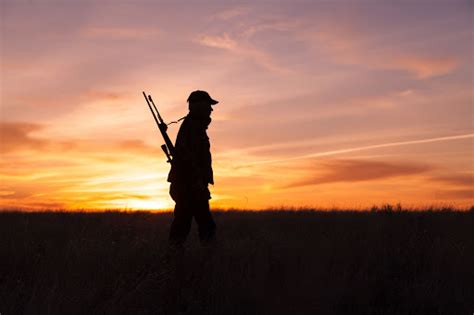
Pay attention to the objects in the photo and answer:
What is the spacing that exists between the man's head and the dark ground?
1.86 metres

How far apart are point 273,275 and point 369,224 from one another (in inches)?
215

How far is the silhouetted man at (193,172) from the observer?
705cm

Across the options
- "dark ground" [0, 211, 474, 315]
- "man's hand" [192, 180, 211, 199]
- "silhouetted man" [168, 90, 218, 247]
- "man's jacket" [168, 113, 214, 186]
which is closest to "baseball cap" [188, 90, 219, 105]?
"silhouetted man" [168, 90, 218, 247]

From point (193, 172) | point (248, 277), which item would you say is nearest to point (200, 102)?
point (193, 172)

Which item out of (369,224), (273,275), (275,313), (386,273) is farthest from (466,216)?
(275,313)

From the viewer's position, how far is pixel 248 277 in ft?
20.4

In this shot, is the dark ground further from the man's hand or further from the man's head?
the man's head

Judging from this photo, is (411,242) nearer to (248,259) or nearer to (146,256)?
(248,259)

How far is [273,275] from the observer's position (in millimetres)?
6625

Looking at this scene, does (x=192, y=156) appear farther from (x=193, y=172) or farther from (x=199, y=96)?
(x=199, y=96)

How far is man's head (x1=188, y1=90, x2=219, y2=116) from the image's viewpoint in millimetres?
7113

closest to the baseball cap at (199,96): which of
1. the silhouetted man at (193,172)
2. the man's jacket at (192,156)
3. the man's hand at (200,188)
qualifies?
the silhouetted man at (193,172)

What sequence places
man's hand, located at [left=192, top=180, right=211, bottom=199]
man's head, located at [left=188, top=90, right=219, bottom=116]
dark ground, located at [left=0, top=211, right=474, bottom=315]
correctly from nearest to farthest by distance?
dark ground, located at [left=0, top=211, right=474, bottom=315], man's hand, located at [left=192, top=180, right=211, bottom=199], man's head, located at [left=188, top=90, right=219, bottom=116]

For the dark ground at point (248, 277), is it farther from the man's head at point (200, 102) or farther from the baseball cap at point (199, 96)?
the baseball cap at point (199, 96)
